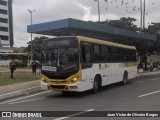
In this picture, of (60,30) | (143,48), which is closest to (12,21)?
(143,48)

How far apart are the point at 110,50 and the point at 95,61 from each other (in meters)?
2.89

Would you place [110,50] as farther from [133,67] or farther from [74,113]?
[74,113]

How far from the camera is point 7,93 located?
18.1 metres

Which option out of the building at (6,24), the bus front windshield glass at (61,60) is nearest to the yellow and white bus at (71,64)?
the bus front windshield glass at (61,60)

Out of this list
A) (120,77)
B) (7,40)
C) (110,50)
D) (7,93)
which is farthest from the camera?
(7,40)

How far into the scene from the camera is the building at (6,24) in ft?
360

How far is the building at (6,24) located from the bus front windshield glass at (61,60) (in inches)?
3693

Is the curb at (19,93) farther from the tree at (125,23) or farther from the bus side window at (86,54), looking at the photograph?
the tree at (125,23)

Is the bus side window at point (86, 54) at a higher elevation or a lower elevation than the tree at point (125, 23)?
lower

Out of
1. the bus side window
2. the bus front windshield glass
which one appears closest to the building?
the bus side window

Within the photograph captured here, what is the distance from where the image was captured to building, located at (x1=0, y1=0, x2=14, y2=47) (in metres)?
110

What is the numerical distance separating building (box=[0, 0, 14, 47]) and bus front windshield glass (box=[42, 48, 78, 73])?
308 ft

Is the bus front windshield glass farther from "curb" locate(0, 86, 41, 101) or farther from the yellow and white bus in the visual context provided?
"curb" locate(0, 86, 41, 101)

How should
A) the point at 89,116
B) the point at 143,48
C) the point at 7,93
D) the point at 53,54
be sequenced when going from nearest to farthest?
the point at 89,116
the point at 53,54
the point at 7,93
the point at 143,48
